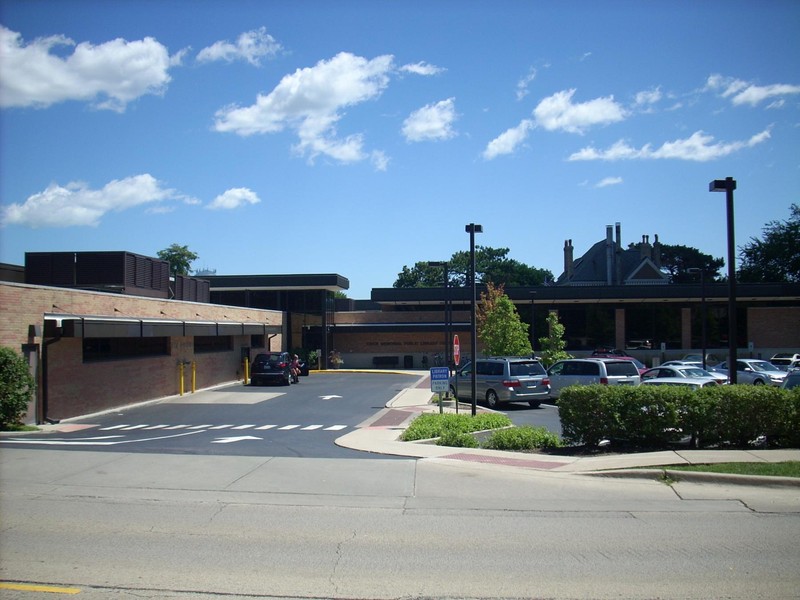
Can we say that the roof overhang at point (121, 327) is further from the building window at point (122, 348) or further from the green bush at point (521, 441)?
the green bush at point (521, 441)

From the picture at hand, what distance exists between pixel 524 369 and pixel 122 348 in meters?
15.0

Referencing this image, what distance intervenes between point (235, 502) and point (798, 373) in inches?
577

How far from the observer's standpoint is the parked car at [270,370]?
3591 cm

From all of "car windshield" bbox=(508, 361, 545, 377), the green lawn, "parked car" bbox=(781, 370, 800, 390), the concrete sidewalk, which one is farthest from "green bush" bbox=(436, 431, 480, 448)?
"car windshield" bbox=(508, 361, 545, 377)

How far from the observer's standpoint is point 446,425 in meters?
16.5

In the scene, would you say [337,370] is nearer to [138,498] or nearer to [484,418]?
[484,418]

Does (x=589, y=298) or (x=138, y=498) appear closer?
(x=138, y=498)

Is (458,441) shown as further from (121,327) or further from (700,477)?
(121,327)

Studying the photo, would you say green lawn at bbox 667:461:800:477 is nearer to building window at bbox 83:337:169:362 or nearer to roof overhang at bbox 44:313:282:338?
roof overhang at bbox 44:313:282:338

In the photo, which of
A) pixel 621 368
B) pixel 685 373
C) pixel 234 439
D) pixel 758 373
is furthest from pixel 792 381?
pixel 758 373

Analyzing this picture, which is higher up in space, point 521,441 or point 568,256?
point 568,256

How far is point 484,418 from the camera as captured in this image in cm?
1775

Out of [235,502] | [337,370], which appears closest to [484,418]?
[235,502]

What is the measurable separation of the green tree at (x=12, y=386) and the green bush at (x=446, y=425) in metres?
9.79
